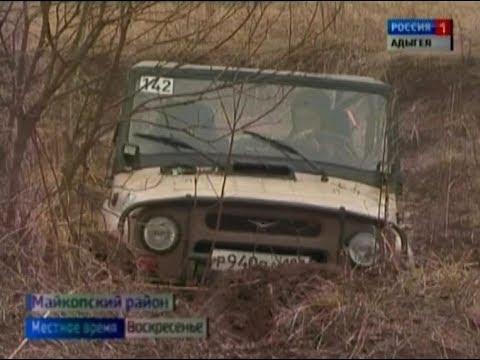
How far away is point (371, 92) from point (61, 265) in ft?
6.75

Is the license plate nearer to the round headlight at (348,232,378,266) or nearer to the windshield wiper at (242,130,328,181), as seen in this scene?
the round headlight at (348,232,378,266)

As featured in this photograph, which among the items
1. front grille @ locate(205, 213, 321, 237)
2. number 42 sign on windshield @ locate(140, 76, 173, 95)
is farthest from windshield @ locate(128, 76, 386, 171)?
front grille @ locate(205, 213, 321, 237)

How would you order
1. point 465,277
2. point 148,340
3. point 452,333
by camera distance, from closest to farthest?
point 148,340 → point 452,333 → point 465,277

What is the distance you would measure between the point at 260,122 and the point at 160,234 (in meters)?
1.01

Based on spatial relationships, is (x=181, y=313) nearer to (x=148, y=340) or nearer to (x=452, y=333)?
(x=148, y=340)

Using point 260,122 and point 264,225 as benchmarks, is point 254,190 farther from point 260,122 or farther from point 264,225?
point 260,122

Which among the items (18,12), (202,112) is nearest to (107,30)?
(18,12)

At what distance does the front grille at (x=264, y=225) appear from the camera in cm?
517

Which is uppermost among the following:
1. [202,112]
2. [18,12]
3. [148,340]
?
[18,12]

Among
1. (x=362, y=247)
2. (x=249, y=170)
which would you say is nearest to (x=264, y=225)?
(x=362, y=247)

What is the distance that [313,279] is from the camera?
481 cm

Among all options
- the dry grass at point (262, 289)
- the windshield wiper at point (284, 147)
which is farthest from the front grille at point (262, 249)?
the windshield wiper at point (284, 147)
